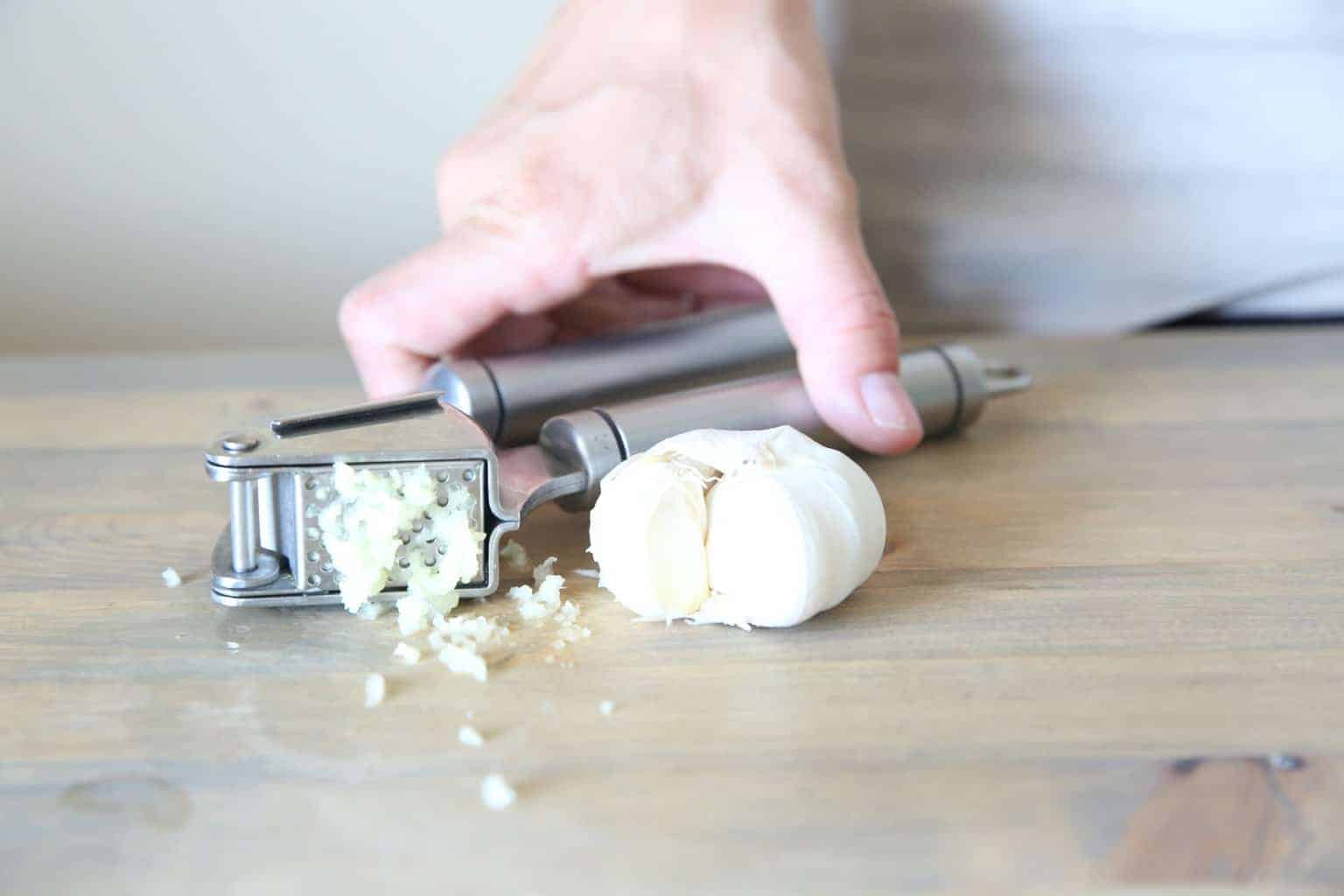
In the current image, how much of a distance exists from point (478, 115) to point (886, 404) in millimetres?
929

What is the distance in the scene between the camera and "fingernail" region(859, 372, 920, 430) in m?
0.93

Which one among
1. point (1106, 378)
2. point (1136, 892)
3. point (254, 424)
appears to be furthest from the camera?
point (1106, 378)

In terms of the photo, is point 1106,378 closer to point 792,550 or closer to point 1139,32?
point 1139,32

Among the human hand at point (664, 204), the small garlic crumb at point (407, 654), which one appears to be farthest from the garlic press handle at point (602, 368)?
the small garlic crumb at point (407, 654)

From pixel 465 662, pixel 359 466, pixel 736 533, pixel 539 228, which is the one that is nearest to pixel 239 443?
pixel 359 466

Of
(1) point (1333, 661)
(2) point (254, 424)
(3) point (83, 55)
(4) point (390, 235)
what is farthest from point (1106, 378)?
(3) point (83, 55)

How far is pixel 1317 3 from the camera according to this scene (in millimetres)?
1295

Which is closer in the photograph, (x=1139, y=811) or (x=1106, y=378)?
(x=1139, y=811)

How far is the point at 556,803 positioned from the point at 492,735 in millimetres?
68

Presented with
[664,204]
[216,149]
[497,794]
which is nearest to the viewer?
[497,794]

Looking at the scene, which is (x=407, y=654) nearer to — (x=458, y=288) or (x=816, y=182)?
(x=458, y=288)

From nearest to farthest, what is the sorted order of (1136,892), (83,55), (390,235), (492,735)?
(1136,892) → (492,735) → (83,55) → (390,235)

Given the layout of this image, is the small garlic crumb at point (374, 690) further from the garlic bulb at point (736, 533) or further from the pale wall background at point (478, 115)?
the pale wall background at point (478, 115)

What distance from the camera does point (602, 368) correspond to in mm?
993
